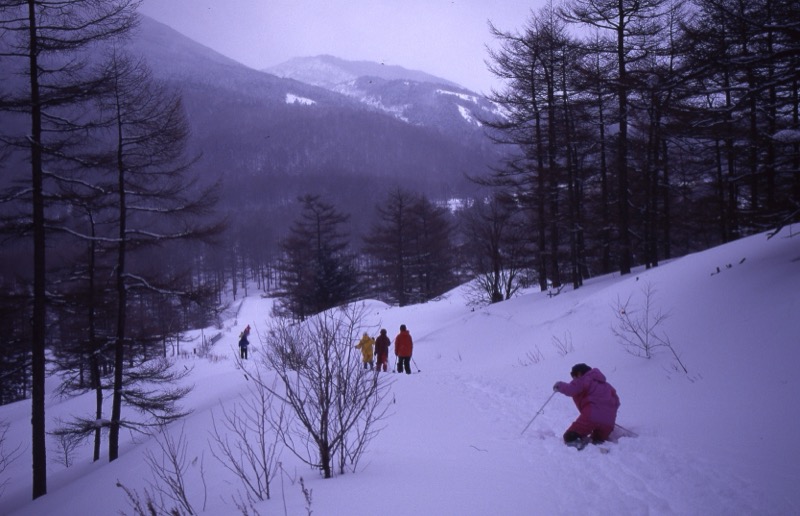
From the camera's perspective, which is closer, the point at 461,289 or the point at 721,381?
the point at 721,381

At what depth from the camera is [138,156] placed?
9.48 meters

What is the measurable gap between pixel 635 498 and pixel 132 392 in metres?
10.5

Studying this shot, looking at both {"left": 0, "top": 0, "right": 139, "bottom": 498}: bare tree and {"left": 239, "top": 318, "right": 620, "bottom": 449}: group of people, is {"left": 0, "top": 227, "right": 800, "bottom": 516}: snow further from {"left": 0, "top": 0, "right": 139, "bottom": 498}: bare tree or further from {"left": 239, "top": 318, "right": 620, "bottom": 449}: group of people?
{"left": 0, "top": 0, "right": 139, "bottom": 498}: bare tree

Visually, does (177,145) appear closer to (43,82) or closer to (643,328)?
(43,82)

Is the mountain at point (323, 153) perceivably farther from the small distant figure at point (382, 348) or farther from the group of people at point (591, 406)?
the group of people at point (591, 406)

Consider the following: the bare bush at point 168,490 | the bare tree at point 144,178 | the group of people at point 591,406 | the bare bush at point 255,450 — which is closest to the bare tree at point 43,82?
the bare tree at point 144,178

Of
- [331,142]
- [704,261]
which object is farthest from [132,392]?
[331,142]

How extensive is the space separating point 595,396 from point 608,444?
550 mm

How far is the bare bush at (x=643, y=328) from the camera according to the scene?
23.3 feet

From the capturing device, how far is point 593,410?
4758mm

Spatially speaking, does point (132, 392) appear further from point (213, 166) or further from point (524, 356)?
point (213, 166)

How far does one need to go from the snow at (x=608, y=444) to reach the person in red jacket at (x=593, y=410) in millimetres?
219

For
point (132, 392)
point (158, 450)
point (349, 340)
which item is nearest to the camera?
point (349, 340)

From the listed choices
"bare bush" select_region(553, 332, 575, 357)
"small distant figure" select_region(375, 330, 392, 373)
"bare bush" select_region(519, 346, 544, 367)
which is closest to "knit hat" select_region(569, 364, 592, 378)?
"bare bush" select_region(553, 332, 575, 357)
